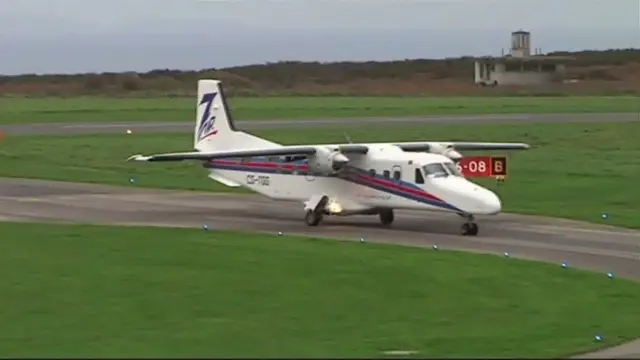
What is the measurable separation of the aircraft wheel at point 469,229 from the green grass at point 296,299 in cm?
329

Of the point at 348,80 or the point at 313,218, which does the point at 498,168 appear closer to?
the point at 313,218

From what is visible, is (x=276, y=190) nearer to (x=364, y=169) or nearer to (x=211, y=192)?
(x=364, y=169)

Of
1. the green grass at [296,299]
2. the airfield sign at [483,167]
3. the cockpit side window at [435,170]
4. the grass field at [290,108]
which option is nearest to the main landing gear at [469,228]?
the cockpit side window at [435,170]

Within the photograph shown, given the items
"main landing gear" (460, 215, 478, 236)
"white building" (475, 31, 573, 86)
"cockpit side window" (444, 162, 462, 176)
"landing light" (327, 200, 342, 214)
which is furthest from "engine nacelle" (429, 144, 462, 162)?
"white building" (475, 31, 573, 86)

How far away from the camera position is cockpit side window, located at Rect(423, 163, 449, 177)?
30953 mm

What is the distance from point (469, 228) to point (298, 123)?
42355 millimetres

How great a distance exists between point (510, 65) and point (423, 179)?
108894mm

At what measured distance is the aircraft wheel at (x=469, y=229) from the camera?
30.1 meters

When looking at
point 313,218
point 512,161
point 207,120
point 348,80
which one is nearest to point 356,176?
point 313,218

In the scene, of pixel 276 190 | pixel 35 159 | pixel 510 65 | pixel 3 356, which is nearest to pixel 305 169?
pixel 276 190

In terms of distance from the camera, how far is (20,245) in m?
26.6

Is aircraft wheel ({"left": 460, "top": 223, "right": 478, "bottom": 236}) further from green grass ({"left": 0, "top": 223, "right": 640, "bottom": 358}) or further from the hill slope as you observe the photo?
the hill slope

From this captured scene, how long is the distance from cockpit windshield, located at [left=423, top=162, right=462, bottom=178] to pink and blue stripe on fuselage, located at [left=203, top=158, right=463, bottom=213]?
17.9 inches

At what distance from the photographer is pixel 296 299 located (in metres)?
20.3
